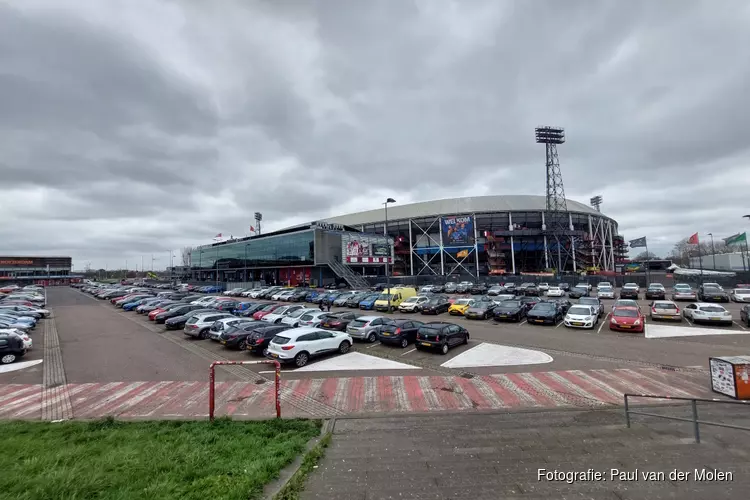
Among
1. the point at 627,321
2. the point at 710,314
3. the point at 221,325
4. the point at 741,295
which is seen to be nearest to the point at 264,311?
the point at 221,325

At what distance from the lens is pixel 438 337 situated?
15.6m

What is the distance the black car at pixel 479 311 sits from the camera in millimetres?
25453

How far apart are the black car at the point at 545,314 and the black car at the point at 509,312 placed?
1162 mm

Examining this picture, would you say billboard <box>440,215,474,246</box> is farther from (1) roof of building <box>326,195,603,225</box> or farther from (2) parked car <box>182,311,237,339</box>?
(2) parked car <box>182,311,237,339</box>

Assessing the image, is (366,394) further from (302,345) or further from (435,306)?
(435,306)

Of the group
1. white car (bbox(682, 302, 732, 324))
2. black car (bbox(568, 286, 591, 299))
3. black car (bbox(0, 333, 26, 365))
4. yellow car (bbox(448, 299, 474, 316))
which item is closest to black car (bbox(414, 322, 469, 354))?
yellow car (bbox(448, 299, 474, 316))

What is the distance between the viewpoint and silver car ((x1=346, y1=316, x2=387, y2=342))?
1809 cm

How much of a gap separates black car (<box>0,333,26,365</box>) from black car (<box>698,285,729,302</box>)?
165ft

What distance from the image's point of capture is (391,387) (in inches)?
440

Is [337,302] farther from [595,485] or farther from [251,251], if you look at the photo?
[251,251]

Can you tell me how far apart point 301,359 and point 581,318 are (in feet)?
56.3

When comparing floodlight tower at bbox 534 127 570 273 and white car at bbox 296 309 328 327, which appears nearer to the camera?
white car at bbox 296 309 328 327

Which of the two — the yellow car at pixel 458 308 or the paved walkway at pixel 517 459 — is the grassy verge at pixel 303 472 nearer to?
the paved walkway at pixel 517 459

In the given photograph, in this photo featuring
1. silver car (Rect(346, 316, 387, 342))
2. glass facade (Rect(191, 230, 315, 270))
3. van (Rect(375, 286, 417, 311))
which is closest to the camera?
silver car (Rect(346, 316, 387, 342))
